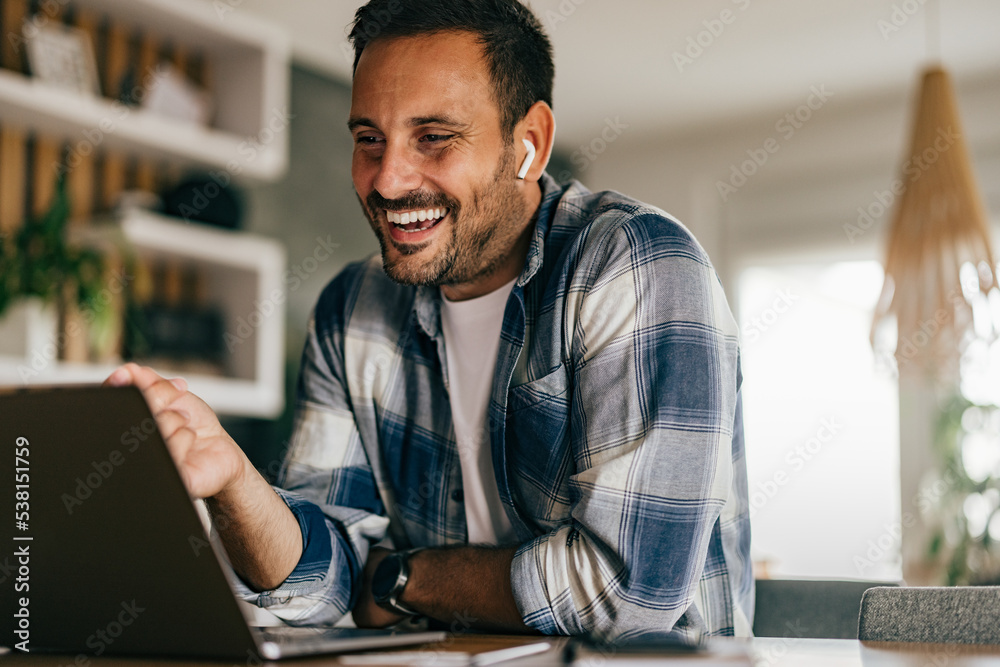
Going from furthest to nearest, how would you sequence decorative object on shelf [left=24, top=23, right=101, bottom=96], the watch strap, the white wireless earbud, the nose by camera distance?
1. decorative object on shelf [left=24, top=23, right=101, bottom=96]
2. the white wireless earbud
3. the nose
4. the watch strap

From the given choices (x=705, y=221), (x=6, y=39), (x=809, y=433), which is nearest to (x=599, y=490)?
(x=6, y=39)

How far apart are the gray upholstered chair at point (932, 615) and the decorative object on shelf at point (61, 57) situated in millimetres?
2483

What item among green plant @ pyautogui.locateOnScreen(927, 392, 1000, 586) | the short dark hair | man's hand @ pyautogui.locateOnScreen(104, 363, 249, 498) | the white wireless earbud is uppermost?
the short dark hair

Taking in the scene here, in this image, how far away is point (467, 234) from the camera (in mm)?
1289

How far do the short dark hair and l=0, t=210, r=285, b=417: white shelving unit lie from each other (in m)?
1.56

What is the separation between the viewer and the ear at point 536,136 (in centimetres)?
135

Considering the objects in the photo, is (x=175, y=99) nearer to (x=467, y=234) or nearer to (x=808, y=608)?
(x=467, y=234)

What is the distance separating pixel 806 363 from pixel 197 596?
13.9 feet

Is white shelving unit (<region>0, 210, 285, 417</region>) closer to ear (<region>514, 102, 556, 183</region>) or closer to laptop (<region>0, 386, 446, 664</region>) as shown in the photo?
ear (<region>514, 102, 556, 183</region>)

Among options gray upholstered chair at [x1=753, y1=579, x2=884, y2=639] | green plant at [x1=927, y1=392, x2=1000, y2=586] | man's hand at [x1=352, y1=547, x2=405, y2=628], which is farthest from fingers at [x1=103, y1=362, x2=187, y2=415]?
green plant at [x1=927, y1=392, x2=1000, y2=586]

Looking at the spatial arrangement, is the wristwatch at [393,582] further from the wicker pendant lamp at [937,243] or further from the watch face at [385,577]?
the wicker pendant lamp at [937,243]

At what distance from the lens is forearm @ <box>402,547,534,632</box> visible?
0.99 meters

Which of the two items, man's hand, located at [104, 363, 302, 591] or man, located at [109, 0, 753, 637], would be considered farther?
man, located at [109, 0, 753, 637]

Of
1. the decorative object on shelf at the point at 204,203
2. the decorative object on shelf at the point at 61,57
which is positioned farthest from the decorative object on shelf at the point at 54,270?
the decorative object on shelf at the point at 204,203
